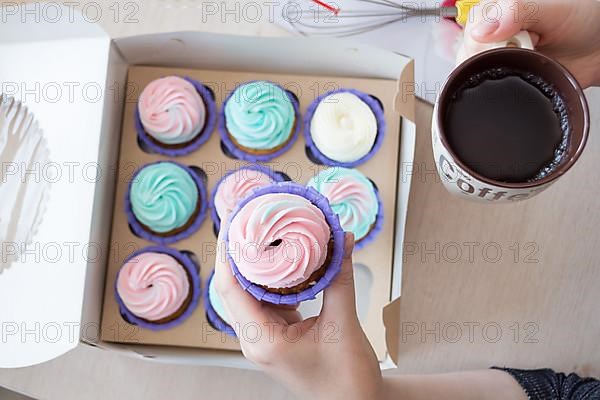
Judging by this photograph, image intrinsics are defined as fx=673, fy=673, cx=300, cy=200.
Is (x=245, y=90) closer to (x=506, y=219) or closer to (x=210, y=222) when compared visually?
(x=210, y=222)

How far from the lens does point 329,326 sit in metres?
0.70

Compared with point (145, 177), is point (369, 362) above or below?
below

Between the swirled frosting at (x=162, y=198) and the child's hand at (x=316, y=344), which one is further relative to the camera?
the swirled frosting at (x=162, y=198)

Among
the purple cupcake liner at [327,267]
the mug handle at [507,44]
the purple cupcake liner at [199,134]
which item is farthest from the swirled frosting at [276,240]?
the purple cupcake liner at [199,134]

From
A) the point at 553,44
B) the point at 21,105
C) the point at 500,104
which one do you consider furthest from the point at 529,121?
the point at 21,105

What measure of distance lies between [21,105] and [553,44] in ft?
2.58

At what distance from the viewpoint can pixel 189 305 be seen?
1.05 metres

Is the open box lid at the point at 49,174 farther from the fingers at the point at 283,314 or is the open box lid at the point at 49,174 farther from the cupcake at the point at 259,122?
the fingers at the point at 283,314

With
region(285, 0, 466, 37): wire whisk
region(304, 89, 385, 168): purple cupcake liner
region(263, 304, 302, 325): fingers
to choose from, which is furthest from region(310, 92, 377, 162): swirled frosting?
region(263, 304, 302, 325): fingers

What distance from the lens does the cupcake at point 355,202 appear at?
102 centimetres

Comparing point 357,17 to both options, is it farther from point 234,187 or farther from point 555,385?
point 555,385

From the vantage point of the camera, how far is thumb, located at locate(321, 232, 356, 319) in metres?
0.71

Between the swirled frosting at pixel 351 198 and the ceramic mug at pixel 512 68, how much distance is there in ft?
0.89

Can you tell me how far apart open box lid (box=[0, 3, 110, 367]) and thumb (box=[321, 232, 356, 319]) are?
0.40 m
